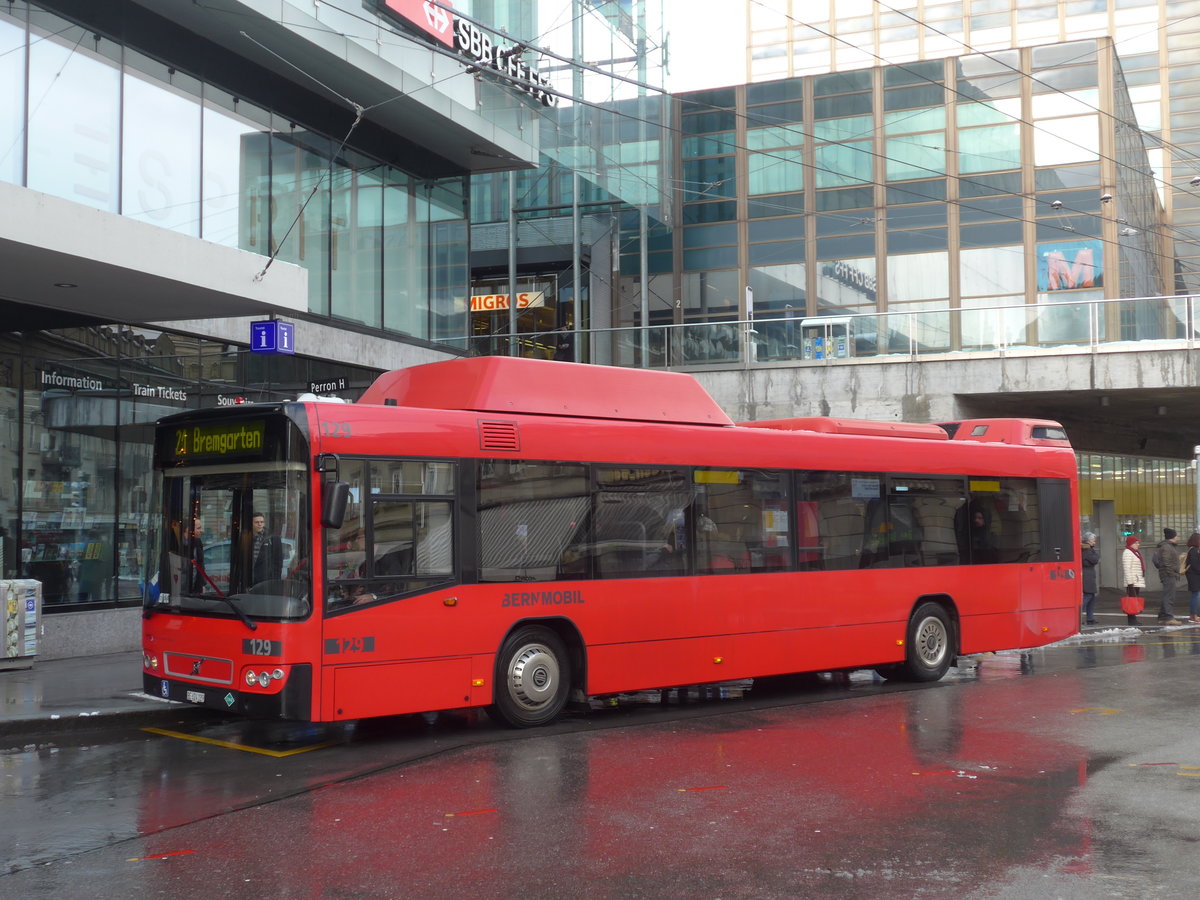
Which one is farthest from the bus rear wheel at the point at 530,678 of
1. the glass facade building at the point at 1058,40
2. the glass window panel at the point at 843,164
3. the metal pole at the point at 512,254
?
the glass facade building at the point at 1058,40

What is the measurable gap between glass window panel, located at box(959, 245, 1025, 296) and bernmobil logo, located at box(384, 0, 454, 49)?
23.6 meters

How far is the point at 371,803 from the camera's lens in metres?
7.64

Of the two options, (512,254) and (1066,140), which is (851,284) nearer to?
(1066,140)

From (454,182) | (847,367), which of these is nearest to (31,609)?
(454,182)

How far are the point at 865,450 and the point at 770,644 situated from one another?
2.59m

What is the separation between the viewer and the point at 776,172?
40.7 m

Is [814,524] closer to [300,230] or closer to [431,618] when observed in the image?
[431,618]

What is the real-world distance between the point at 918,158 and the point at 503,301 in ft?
46.8

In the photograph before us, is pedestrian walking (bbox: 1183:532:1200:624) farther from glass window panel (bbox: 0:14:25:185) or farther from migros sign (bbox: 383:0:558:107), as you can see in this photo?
glass window panel (bbox: 0:14:25:185)

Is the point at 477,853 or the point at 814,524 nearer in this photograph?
the point at 477,853

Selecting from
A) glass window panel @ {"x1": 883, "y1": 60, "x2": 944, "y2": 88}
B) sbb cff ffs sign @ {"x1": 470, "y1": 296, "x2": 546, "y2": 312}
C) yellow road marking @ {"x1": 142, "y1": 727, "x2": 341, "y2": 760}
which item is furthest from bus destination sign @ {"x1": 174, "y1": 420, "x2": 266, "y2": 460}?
glass window panel @ {"x1": 883, "y1": 60, "x2": 944, "y2": 88}

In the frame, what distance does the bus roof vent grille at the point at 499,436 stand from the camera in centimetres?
1045

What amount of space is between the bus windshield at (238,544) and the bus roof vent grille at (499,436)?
1.68m

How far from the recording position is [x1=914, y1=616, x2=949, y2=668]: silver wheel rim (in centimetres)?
1404
